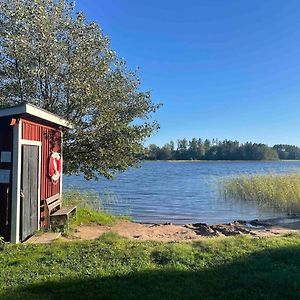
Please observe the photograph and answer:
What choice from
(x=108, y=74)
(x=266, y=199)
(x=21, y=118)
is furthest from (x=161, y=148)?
(x=21, y=118)

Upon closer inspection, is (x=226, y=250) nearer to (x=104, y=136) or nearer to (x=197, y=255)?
(x=197, y=255)

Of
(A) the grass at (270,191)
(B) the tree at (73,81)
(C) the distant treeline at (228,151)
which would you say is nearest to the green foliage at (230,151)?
(C) the distant treeline at (228,151)

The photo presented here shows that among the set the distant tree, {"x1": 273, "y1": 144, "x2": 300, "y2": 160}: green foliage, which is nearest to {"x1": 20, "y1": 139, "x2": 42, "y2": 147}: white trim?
the distant tree

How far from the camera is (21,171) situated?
844 centimetres

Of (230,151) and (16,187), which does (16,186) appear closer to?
(16,187)

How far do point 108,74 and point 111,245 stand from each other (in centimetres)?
724

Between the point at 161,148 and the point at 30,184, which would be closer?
the point at 30,184

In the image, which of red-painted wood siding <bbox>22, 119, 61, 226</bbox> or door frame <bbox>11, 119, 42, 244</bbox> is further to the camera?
red-painted wood siding <bbox>22, 119, 61, 226</bbox>

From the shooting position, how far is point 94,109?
1314 cm

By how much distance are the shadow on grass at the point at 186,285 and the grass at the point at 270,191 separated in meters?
13.3

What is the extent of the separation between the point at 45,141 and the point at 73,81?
2.89 m

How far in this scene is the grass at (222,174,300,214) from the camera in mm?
19484

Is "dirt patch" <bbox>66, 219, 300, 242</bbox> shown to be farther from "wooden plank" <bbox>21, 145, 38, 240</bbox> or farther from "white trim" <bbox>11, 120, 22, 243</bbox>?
"white trim" <bbox>11, 120, 22, 243</bbox>

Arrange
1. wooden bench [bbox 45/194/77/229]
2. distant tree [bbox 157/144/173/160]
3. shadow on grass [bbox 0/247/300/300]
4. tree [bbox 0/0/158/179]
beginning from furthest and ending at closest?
distant tree [bbox 157/144/173/160] → tree [bbox 0/0/158/179] → wooden bench [bbox 45/194/77/229] → shadow on grass [bbox 0/247/300/300]
